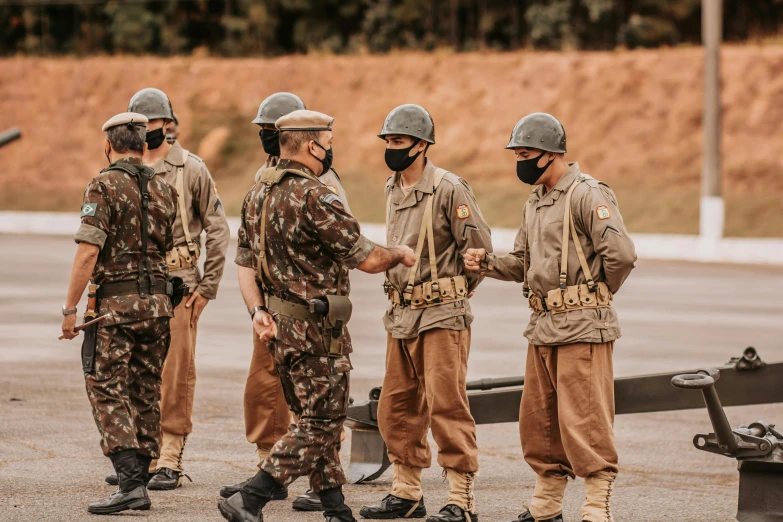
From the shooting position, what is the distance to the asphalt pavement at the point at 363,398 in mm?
7117

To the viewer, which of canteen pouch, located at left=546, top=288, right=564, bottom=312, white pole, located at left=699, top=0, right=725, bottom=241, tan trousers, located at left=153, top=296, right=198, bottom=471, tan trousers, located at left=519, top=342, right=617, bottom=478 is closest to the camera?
tan trousers, located at left=519, top=342, right=617, bottom=478

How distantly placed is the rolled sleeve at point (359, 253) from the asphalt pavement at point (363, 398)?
1492 mm

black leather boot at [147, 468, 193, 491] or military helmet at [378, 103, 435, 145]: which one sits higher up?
military helmet at [378, 103, 435, 145]

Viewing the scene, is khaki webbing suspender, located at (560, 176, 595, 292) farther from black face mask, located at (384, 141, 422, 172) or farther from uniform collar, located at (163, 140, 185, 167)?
uniform collar, located at (163, 140, 185, 167)

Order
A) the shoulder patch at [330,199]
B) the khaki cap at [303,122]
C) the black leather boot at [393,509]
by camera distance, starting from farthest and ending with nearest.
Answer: the black leather boot at [393,509] → the khaki cap at [303,122] → the shoulder patch at [330,199]

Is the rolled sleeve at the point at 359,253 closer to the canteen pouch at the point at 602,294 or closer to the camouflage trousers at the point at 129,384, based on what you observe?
the canteen pouch at the point at 602,294

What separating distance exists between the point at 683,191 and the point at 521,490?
2785 centimetres

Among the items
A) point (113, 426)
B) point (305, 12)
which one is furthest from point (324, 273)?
point (305, 12)

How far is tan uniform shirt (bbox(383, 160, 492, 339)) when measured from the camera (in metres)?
6.76

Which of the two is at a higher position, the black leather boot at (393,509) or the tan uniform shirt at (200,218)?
the tan uniform shirt at (200,218)

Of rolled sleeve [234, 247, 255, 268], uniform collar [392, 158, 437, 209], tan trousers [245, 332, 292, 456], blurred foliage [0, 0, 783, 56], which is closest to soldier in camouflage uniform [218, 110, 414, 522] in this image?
rolled sleeve [234, 247, 255, 268]

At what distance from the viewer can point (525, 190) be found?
37.0 m

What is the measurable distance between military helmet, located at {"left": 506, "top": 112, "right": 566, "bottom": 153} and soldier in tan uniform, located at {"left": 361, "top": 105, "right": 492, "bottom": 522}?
0.51m

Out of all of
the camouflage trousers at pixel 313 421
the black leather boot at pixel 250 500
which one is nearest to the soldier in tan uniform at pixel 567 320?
the camouflage trousers at pixel 313 421
